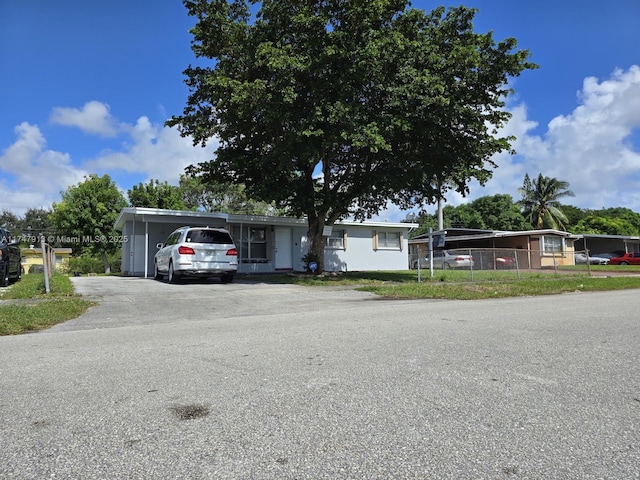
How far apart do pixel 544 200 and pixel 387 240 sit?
3968 centimetres

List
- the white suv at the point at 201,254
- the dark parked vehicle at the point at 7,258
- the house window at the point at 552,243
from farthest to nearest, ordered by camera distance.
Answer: the house window at the point at 552,243
the white suv at the point at 201,254
the dark parked vehicle at the point at 7,258

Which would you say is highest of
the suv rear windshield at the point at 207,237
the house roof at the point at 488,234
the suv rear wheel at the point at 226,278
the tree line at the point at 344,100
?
the tree line at the point at 344,100

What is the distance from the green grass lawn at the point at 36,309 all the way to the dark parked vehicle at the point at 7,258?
221 cm

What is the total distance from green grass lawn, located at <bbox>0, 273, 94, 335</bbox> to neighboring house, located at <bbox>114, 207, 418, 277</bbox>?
29.8 feet

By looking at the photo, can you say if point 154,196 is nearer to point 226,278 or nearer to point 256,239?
point 256,239

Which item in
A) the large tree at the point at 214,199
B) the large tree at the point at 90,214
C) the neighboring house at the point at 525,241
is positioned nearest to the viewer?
the large tree at the point at 90,214

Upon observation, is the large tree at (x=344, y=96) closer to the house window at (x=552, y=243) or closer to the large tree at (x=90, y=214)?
the large tree at (x=90, y=214)

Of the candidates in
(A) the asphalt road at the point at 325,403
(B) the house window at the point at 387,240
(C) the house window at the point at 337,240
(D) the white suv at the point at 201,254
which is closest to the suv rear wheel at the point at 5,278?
(D) the white suv at the point at 201,254

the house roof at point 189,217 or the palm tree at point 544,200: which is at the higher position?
the palm tree at point 544,200

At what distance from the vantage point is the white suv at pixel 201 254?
15250mm

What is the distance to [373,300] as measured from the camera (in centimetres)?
1234

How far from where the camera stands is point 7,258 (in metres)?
14.6

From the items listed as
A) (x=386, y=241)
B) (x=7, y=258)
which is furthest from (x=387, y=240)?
(x=7, y=258)

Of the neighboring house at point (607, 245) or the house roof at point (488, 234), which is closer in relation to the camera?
the house roof at point (488, 234)
